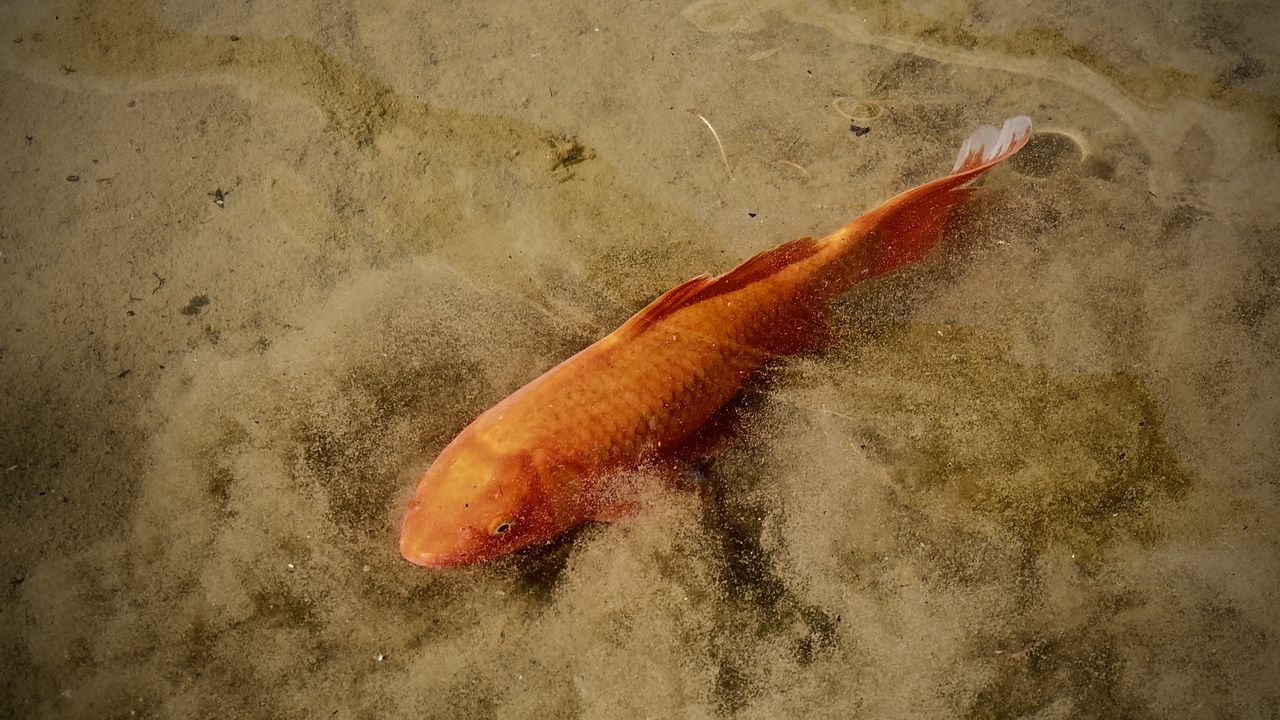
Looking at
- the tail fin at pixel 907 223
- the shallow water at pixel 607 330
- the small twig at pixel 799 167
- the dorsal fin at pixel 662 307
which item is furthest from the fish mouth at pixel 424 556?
the small twig at pixel 799 167

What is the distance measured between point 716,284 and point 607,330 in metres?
0.60

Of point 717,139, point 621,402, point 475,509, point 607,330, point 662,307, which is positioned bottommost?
point 475,509

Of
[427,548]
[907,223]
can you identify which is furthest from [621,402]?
[907,223]

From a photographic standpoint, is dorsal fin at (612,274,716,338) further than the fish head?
Yes

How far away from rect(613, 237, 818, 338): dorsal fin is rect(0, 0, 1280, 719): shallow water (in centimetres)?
41

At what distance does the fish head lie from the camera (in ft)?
9.53

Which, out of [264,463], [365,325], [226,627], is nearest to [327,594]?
[226,627]

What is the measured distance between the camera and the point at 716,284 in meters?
3.21

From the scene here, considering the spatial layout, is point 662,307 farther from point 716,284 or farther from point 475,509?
point 475,509

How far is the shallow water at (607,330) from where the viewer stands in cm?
309

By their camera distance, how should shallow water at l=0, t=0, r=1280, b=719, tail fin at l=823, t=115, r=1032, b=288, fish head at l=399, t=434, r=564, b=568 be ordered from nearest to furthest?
fish head at l=399, t=434, r=564, b=568, shallow water at l=0, t=0, r=1280, b=719, tail fin at l=823, t=115, r=1032, b=288

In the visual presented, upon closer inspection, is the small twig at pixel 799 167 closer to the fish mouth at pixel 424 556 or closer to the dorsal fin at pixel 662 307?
the dorsal fin at pixel 662 307

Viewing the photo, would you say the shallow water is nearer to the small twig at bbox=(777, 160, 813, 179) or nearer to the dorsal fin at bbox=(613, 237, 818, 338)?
the small twig at bbox=(777, 160, 813, 179)

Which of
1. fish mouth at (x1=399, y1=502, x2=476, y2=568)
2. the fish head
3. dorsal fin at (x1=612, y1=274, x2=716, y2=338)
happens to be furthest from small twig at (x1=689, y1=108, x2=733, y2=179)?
fish mouth at (x1=399, y1=502, x2=476, y2=568)
